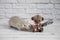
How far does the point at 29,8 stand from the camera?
103 inches

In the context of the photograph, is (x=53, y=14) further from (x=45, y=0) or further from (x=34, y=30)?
(x=34, y=30)

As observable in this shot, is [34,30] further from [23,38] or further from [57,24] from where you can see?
[57,24]

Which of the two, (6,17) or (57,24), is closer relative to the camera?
(57,24)

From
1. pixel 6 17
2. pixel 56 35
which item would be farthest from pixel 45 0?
pixel 56 35

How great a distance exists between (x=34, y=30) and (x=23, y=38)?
21cm

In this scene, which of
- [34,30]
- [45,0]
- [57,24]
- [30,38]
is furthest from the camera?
[45,0]

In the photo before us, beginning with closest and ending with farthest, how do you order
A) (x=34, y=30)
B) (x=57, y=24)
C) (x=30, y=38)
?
(x=30, y=38)
(x=34, y=30)
(x=57, y=24)

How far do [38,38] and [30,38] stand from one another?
8 centimetres

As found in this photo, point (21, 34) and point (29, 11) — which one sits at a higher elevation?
point (29, 11)

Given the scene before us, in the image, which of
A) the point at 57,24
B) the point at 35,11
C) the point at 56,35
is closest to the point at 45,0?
the point at 35,11

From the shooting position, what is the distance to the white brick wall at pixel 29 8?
2.59 meters

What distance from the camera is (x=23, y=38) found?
186 cm

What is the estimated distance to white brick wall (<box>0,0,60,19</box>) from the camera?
2590mm

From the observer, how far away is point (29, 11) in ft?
8.61
